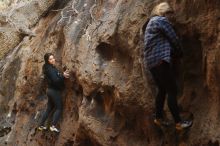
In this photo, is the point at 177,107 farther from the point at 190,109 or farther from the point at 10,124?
the point at 10,124

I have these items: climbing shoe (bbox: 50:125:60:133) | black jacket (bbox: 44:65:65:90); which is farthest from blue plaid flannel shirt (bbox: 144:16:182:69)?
climbing shoe (bbox: 50:125:60:133)

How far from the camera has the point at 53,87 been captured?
386 inches

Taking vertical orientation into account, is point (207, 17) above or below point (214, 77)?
above

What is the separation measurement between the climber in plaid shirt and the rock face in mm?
410

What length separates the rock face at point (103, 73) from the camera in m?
7.10

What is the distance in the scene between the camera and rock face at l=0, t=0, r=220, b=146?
7102 mm

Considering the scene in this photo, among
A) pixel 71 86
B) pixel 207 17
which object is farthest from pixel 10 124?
pixel 207 17

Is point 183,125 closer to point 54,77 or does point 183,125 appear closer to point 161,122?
point 161,122

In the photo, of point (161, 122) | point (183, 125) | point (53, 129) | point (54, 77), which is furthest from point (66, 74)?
point (183, 125)

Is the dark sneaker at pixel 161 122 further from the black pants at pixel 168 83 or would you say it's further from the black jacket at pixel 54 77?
the black jacket at pixel 54 77

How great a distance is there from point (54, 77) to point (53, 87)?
0.87ft

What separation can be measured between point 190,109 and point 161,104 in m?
0.47

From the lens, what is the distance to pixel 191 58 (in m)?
7.39

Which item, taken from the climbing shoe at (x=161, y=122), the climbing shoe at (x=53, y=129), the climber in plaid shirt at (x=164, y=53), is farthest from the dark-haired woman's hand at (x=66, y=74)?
the climber in plaid shirt at (x=164, y=53)
